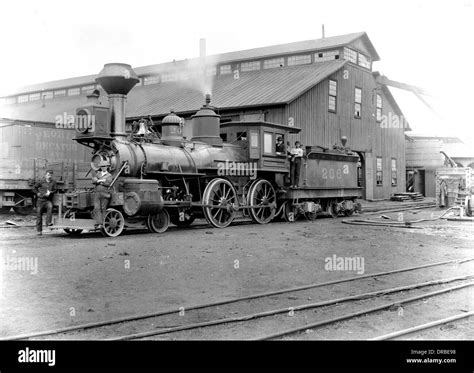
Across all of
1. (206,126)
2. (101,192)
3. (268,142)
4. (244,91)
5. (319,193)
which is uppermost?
(244,91)

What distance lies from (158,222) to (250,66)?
18300mm

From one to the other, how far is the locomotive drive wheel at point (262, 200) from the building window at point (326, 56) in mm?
13048

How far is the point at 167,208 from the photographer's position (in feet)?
45.0

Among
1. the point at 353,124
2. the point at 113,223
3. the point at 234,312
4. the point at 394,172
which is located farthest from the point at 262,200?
the point at 394,172

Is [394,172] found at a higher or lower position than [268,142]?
lower

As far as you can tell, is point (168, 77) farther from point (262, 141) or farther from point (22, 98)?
point (262, 141)

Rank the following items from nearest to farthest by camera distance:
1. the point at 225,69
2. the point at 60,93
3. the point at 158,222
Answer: the point at 158,222, the point at 225,69, the point at 60,93

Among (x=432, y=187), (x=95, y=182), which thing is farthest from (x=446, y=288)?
(x=432, y=187)

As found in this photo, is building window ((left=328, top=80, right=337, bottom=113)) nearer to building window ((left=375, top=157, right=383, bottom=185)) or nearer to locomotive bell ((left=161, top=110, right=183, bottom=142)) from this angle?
building window ((left=375, top=157, right=383, bottom=185))

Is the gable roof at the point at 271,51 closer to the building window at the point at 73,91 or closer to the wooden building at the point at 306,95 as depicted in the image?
the wooden building at the point at 306,95

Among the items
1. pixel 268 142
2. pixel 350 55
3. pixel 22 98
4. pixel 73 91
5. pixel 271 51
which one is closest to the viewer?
pixel 268 142

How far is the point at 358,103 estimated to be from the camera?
27.4m

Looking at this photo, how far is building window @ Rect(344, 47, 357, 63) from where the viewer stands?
2695cm

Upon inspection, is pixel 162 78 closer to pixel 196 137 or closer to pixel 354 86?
pixel 354 86
